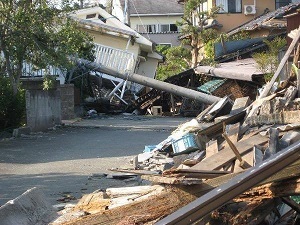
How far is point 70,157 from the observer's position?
1512cm

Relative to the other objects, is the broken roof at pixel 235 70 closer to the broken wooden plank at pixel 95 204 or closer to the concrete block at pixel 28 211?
the concrete block at pixel 28 211

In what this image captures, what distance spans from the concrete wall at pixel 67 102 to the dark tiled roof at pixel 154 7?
36340 mm

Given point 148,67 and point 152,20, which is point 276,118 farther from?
point 152,20

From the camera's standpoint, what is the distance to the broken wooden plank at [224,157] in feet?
20.5

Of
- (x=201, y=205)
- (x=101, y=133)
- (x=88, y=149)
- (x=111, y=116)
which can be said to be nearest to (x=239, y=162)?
(x=201, y=205)

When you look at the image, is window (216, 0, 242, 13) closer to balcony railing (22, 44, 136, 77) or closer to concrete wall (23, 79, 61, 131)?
balcony railing (22, 44, 136, 77)

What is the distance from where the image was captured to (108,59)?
112 feet

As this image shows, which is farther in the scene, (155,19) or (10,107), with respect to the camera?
(155,19)

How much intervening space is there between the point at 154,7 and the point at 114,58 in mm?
30168

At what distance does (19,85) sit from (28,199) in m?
14.2

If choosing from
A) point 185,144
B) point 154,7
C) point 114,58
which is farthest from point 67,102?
point 154,7

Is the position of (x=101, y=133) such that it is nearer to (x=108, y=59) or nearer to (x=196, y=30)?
(x=108, y=59)

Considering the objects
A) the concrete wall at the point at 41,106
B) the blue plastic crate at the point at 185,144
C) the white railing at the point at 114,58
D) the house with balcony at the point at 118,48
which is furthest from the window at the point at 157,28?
the blue plastic crate at the point at 185,144

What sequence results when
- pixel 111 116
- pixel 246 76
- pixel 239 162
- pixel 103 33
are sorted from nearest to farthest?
pixel 239 162 → pixel 246 76 → pixel 111 116 → pixel 103 33
